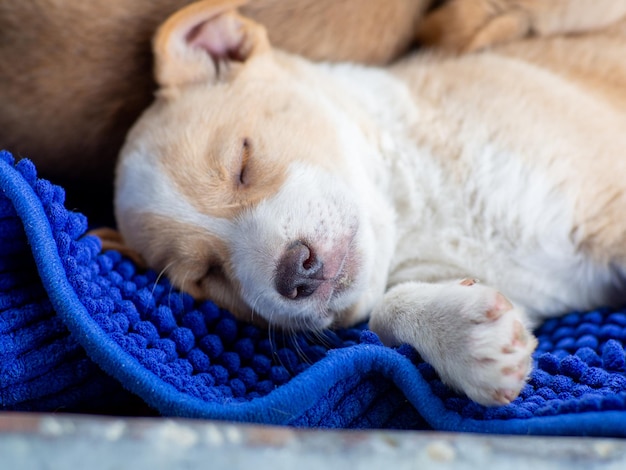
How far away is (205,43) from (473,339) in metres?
1.28

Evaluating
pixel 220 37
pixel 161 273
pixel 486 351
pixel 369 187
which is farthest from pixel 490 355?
pixel 220 37

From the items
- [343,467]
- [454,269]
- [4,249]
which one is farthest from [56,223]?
[454,269]

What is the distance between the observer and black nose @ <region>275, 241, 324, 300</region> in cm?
146

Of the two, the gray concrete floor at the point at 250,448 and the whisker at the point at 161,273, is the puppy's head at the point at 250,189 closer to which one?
the whisker at the point at 161,273

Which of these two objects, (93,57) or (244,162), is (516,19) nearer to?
(244,162)

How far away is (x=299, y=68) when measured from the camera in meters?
2.04

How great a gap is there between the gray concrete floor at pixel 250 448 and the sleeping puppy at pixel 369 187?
0.56m

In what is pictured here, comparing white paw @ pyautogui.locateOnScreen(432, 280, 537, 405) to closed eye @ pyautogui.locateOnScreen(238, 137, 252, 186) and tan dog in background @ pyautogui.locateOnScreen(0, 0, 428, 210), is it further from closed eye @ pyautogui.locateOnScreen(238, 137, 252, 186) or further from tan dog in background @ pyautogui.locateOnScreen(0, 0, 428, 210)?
tan dog in background @ pyautogui.locateOnScreen(0, 0, 428, 210)

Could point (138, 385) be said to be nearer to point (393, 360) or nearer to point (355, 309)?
point (393, 360)

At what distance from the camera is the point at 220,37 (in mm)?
2016

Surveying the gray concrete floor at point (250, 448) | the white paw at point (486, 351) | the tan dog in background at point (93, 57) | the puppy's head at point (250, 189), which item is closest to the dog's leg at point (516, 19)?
the tan dog in background at point (93, 57)

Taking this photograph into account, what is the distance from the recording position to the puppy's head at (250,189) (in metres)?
1.52

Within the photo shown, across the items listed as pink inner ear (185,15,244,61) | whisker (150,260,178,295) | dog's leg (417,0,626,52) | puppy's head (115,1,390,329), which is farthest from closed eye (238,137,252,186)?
dog's leg (417,0,626,52)

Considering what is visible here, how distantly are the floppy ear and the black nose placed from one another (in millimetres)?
→ 737
